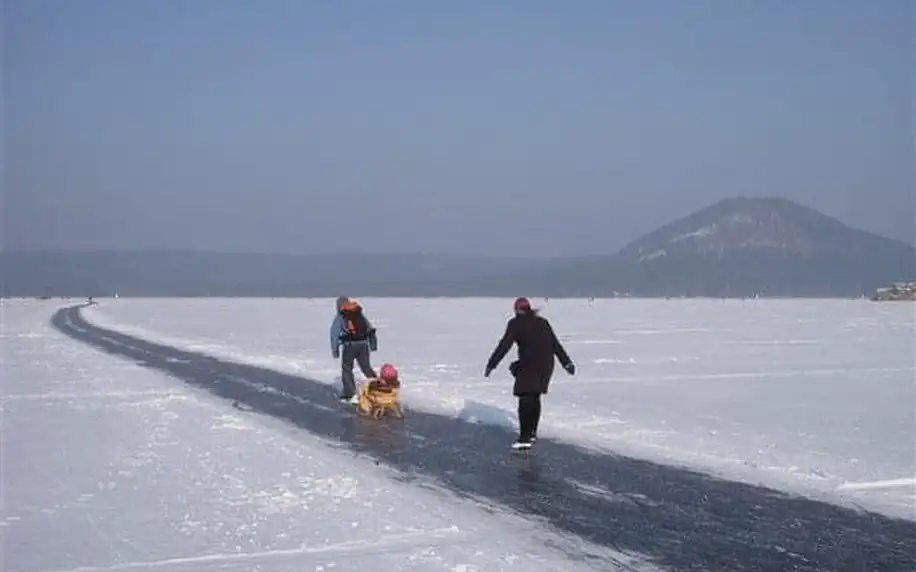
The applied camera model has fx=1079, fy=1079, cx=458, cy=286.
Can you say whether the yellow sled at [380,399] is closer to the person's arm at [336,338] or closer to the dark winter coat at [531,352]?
the person's arm at [336,338]

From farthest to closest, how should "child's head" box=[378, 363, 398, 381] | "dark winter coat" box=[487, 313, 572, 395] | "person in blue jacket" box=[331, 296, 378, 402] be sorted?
"person in blue jacket" box=[331, 296, 378, 402] < "child's head" box=[378, 363, 398, 381] < "dark winter coat" box=[487, 313, 572, 395]

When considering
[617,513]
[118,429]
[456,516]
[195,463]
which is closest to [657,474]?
[617,513]

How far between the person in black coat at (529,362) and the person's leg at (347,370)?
16.4 ft

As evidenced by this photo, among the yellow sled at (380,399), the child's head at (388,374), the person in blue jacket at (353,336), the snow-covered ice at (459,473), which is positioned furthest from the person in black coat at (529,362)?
the person in blue jacket at (353,336)

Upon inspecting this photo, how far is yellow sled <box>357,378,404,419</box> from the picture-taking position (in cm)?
1655

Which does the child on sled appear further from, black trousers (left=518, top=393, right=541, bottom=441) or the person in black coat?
black trousers (left=518, top=393, right=541, bottom=441)

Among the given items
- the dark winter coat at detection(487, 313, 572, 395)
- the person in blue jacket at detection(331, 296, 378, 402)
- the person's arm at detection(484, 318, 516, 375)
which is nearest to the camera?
the dark winter coat at detection(487, 313, 572, 395)

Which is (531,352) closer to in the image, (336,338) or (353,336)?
(353,336)

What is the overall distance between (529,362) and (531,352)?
13 centimetres

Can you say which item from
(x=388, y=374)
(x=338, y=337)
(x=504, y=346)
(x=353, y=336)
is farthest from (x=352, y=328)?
(x=504, y=346)

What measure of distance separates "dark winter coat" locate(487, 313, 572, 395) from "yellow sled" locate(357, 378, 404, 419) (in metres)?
3.51

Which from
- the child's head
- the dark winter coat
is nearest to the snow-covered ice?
the child's head

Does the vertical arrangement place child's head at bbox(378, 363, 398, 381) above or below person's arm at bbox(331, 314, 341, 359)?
below

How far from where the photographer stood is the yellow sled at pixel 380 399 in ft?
54.3
